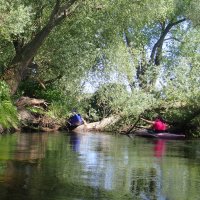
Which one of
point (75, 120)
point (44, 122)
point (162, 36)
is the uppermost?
point (162, 36)

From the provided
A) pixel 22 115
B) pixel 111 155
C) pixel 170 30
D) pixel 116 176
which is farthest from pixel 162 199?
pixel 170 30

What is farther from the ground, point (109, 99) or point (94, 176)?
point (109, 99)

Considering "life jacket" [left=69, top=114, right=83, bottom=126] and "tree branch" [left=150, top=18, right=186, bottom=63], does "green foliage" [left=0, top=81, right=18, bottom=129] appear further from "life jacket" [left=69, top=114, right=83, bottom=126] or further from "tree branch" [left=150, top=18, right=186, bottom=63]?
"tree branch" [left=150, top=18, right=186, bottom=63]

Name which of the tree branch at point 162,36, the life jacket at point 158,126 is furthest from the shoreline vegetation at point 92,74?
the tree branch at point 162,36

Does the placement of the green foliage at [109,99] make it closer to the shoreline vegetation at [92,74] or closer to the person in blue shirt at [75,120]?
the shoreline vegetation at [92,74]

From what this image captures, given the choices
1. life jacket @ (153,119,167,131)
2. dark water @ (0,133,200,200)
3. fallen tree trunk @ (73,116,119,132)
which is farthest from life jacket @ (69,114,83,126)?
dark water @ (0,133,200,200)

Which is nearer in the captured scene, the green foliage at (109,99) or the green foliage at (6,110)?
the green foliage at (6,110)

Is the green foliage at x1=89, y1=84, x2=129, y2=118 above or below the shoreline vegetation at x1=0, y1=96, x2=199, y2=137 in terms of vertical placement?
above

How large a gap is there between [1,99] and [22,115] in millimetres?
4501

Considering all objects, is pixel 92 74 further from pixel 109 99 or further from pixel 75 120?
pixel 75 120

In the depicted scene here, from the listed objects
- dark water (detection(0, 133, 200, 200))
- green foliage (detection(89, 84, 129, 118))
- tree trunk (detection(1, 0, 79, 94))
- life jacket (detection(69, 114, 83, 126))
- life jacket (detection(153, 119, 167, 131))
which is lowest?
dark water (detection(0, 133, 200, 200))

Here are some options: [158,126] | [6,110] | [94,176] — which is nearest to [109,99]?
[158,126]

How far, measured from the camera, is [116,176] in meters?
10.1

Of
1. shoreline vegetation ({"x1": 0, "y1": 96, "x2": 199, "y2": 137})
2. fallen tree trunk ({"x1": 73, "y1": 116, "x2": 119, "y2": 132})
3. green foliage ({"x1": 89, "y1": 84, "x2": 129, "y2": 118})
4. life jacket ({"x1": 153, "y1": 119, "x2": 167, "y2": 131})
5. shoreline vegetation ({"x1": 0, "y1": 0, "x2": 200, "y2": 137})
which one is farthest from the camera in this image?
fallen tree trunk ({"x1": 73, "y1": 116, "x2": 119, "y2": 132})
